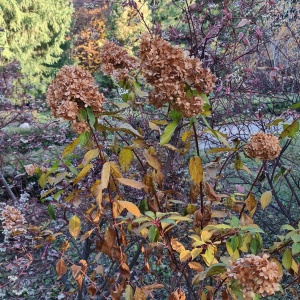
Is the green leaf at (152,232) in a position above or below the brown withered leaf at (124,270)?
above

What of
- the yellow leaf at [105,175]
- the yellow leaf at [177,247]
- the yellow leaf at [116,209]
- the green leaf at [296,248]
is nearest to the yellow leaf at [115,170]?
the yellow leaf at [105,175]

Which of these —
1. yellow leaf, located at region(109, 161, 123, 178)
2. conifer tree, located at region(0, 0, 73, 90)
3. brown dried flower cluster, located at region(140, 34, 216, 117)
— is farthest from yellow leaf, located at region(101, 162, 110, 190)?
conifer tree, located at region(0, 0, 73, 90)

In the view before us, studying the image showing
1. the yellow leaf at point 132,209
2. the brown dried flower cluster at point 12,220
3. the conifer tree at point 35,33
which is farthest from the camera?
the conifer tree at point 35,33

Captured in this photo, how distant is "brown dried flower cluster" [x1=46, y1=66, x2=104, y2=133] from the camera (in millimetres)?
1015

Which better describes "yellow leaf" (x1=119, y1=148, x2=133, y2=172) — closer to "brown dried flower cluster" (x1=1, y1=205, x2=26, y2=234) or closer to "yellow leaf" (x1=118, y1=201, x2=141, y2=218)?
"yellow leaf" (x1=118, y1=201, x2=141, y2=218)

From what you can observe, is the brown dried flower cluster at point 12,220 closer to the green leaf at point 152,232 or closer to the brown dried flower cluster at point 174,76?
the green leaf at point 152,232

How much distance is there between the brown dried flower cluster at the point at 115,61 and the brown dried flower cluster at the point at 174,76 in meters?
0.30

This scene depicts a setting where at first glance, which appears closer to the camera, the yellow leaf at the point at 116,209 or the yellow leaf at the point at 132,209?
the yellow leaf at the point at 132,209

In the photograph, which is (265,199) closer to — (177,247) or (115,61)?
(177,247)

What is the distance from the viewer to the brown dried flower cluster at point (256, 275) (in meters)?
0.87

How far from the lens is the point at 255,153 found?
1.21 metres

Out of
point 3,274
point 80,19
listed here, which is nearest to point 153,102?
point 3,274

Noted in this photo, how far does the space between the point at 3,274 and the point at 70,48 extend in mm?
12651

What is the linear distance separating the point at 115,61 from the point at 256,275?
87 cm
